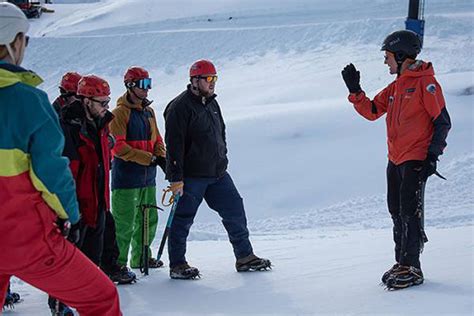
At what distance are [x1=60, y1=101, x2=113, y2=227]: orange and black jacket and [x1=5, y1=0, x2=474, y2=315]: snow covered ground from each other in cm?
78

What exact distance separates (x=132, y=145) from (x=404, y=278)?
2.63 meters

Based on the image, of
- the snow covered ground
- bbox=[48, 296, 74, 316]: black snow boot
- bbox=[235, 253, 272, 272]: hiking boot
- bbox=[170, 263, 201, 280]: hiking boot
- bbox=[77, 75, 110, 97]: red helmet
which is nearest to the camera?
bbox=[48, 296, 74, 316]: black snow boot

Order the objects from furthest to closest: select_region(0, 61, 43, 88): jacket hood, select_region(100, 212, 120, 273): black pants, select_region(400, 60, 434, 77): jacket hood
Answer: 1. select_region(100, 212, 120, 273): black pants
2. select_region(400, 60, 434, 77): jacket hood
3. select_region(0, 61, 43, 88): jacket hood

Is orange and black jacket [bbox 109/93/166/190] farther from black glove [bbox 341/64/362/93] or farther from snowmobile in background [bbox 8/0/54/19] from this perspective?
snowmobile in background [bbox 8/0/54/19]

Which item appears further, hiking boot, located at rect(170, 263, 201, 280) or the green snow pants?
the green snow pants

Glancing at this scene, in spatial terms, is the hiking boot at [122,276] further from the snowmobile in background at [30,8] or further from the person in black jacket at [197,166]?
the snowmobile in background at [30,8]

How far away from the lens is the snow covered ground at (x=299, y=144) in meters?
5.46

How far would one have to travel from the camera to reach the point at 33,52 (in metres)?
23.8

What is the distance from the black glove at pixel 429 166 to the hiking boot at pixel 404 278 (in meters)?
0.65

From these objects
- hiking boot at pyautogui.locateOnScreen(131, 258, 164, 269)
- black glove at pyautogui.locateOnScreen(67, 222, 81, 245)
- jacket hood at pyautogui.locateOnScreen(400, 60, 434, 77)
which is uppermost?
jacket hood at pyautogui.locateOnScreen(400, 60, 434, 77)

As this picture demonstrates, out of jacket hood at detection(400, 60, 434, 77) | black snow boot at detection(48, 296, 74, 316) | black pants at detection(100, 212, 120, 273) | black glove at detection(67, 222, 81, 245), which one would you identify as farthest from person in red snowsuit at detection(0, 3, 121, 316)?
jacket hood at detection(400, 60, 434, 77)

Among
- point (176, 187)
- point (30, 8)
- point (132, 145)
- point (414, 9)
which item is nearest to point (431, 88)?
point (176, 187)

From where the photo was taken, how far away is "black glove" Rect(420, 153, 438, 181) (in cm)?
505

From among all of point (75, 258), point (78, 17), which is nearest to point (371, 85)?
point (75, 258)
